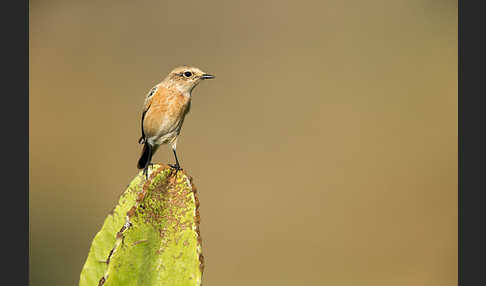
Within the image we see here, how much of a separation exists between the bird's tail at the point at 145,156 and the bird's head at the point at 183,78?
0.29 m

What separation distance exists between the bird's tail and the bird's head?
29 centimetres

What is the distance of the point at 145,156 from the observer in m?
2.20

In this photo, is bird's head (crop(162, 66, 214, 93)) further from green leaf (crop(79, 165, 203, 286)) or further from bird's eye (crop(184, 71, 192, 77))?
green leaf (crop(79, 165, 203, 286))

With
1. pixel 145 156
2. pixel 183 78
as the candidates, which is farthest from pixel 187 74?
pixel 145 156

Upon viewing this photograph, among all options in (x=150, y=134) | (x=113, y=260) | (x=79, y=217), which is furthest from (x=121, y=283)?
(x=79, y=217)

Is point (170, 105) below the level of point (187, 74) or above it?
below

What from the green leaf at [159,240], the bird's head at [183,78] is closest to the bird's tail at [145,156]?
the bird's head at [183,78]

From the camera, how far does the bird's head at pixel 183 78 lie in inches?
82.6

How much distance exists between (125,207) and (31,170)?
425 centimetres

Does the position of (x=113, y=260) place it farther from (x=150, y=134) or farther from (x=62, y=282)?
(x=62, y=282)

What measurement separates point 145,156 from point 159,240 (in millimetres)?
785

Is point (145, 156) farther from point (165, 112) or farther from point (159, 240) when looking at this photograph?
point (159, 240)

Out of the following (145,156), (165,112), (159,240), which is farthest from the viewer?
(145,156)

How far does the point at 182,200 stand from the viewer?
1.48 m
